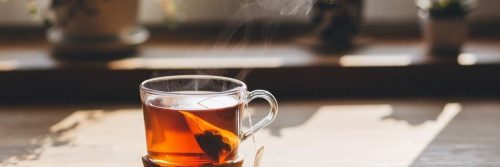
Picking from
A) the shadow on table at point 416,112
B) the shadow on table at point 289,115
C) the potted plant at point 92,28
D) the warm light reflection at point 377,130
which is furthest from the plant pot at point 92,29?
the shadow on table at point 416,112

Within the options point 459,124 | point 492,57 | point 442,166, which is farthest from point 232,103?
point 492,57

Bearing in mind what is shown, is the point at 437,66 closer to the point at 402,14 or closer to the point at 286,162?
the point at 402,14

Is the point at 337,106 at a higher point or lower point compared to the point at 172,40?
lower

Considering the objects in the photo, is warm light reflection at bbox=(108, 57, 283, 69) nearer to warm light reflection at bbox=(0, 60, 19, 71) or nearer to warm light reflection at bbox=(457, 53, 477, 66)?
warm light reflection at bbox=(0, 60, 19, 71)

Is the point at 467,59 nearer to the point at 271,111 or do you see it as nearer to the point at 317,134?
the point at 317,134

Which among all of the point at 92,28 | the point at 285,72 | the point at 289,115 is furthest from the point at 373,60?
the point at 92,28

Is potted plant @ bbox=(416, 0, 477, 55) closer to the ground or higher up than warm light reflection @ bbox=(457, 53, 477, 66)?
higher up

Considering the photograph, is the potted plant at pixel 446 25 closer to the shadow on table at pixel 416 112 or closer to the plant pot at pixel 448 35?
the plant pot at pixel 448 35

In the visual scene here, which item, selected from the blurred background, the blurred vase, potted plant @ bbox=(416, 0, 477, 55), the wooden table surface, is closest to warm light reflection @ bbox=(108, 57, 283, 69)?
the blurred background
